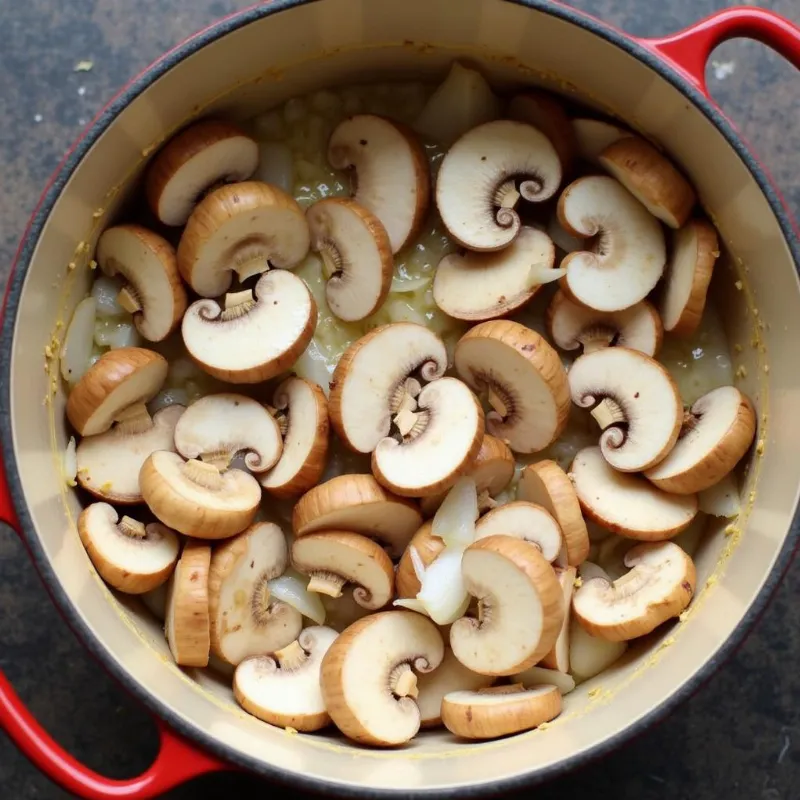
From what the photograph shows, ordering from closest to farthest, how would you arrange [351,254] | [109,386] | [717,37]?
1. [717,37]
2. [109,386]
3. [351,254]

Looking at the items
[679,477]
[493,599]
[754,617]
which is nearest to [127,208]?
[493,599]

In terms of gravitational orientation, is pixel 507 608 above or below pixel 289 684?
above

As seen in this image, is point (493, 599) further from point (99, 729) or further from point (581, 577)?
point (99, 729)

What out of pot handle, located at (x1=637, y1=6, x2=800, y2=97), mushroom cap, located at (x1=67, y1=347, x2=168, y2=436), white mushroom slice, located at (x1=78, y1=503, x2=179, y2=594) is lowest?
white mushroom slice, located at (x1=78, y1=503, x2=179, y2=594)

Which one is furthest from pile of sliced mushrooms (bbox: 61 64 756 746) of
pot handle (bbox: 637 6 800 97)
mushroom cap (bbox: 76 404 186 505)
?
pot handle (bbox: 637 6 800 97)

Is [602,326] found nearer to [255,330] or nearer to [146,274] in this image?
[255,330]

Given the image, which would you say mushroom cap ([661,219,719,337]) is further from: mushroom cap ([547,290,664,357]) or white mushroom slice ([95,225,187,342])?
white mushroom slice ([95,225,187,342])

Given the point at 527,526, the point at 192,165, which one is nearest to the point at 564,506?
the point at 527,526

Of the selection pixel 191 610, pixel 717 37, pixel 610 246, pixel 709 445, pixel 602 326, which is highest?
pixel 717 37
